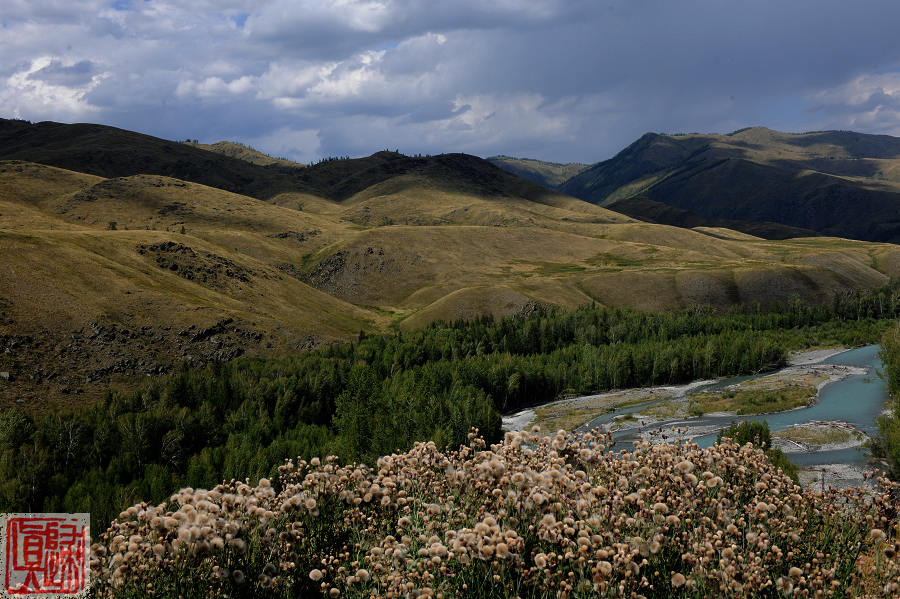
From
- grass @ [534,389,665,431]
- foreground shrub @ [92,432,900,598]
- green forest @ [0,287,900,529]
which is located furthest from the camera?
grass @ [534,389,665,431]

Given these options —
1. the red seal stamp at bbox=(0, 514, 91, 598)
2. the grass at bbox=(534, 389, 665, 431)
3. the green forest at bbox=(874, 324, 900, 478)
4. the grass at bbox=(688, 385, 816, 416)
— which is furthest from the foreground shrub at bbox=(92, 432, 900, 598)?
the grass at bbox=(688, 385, 816, 416)

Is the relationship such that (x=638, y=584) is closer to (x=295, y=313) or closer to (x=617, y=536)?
(x=617, y=536)

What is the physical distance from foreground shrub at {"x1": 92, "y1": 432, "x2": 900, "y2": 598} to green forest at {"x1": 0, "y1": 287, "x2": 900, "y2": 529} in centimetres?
3591

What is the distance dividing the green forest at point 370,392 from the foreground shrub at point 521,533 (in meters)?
35.9

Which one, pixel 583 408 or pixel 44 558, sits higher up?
pixel 44 558

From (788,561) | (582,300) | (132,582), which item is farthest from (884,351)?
(132,582)

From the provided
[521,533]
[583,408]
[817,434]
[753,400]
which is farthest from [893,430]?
[521,533]

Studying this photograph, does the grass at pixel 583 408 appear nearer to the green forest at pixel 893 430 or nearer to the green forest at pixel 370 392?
the green forest at pixel 370 392

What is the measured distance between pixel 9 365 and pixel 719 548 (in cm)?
10015

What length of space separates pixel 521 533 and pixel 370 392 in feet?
243

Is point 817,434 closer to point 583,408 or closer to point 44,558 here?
point 583,408

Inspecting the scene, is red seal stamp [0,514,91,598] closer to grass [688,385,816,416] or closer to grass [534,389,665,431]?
grass [534,389,665,431]

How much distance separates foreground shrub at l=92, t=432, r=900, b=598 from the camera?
9.09 metres

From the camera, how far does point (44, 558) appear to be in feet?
46.2
